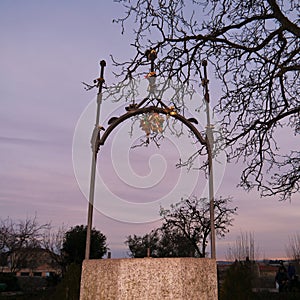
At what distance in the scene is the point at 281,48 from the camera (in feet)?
15.6

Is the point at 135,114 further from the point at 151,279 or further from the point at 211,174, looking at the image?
the point at 151,279

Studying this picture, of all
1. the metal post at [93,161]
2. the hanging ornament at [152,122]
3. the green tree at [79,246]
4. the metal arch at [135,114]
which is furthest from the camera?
the green tree at [79,246]

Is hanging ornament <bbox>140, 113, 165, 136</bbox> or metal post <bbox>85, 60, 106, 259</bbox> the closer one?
metal post <bbox>85, 60, 106, 259</bbox>

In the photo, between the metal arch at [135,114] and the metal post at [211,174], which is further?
the metal arch at [135,114]

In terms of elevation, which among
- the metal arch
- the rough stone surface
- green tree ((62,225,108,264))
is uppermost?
the metal arch

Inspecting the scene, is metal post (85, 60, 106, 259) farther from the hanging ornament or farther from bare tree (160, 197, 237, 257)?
bare tree (160, 197, 237, 257)

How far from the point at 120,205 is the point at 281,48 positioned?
3.20 meters

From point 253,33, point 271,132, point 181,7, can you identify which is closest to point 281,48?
point 253,33

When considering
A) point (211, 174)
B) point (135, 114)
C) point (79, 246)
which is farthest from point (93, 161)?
point (79, 246)

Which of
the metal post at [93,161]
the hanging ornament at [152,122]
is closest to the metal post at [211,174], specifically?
the hanging ornament at [152,122]

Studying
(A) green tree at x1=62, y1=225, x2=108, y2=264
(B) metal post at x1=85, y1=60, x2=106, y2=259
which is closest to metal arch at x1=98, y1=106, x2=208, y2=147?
(B) metal post at x1=85, y1=60, x2=106, y2=259

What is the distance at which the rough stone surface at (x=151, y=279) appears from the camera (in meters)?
2.40

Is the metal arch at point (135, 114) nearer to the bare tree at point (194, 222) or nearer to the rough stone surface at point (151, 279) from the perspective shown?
the rough stone surface at point (151, 279)

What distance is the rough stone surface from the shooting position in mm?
2400
